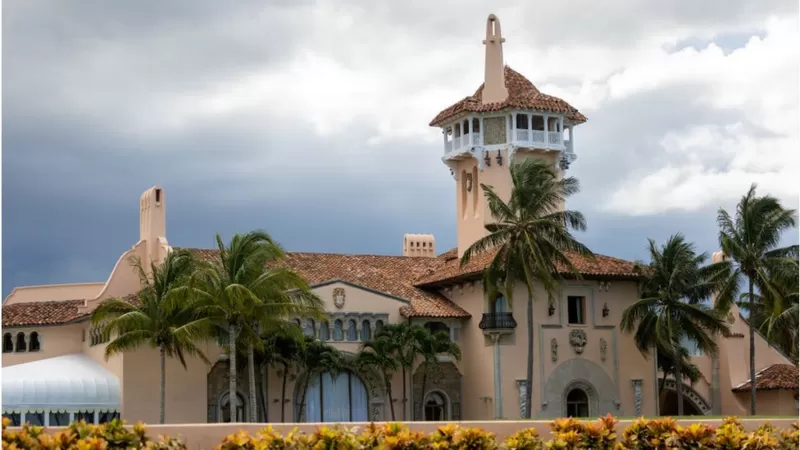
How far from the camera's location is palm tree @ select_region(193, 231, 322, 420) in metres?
47.3

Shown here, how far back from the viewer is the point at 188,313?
48.9 m

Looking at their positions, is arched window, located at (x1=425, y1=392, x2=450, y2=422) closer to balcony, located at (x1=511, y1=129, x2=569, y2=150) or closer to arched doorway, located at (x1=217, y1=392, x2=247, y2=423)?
arched doorway, located at (x1=217, y1=392, x2=247, y2=423)

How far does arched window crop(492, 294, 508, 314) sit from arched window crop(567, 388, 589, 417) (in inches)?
196

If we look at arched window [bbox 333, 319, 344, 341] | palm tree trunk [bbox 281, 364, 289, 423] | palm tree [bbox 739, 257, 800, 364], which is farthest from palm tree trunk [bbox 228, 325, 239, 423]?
palm tree [bbox 739, 257, 800, 364]

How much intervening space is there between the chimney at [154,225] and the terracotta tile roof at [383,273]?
1534 mm

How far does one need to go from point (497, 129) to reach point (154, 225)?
16.6m

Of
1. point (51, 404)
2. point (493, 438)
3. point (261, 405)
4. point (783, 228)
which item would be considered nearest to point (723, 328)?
point (783, 228)

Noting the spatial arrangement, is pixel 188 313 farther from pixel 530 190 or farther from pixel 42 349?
pixel 530 190

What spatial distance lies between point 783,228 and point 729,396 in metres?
10.9

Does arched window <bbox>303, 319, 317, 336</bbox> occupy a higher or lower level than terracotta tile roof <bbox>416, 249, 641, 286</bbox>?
lower

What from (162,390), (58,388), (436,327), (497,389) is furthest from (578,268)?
(58,388)

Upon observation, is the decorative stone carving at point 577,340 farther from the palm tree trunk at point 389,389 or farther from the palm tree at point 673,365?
the palm tree trunk at point 389,389

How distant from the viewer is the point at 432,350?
5247 centimetres

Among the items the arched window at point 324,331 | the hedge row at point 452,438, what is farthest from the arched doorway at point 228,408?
the hedge row at point 452,438
